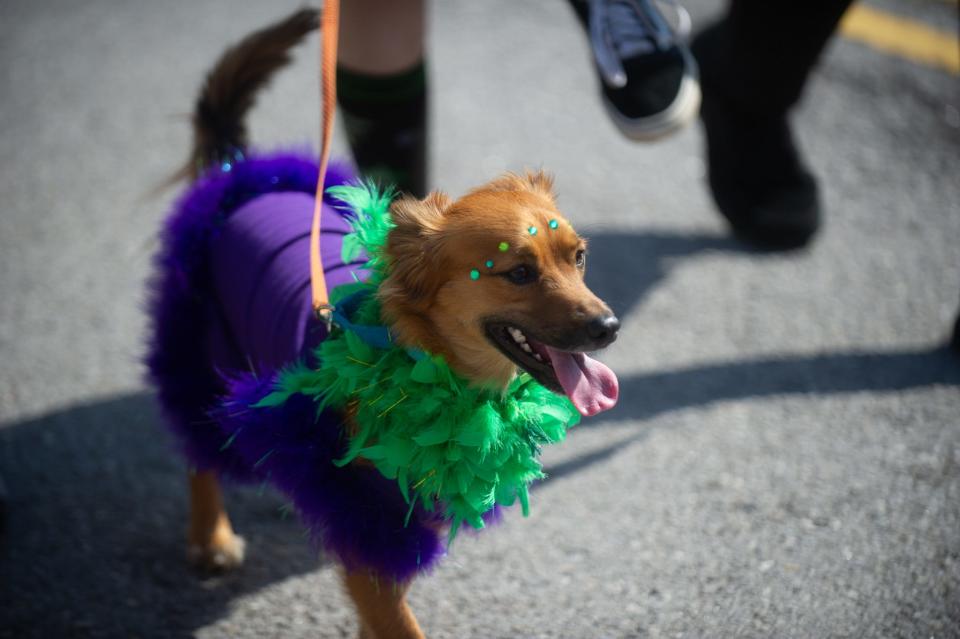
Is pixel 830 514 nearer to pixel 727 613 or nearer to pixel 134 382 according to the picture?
pixel 727 613

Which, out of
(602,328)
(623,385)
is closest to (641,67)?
(623,385)

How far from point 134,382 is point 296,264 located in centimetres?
139

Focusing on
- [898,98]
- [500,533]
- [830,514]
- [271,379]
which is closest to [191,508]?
[271,379]

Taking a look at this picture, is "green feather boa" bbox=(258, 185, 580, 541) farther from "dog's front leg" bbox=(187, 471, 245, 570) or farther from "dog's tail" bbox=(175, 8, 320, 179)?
"dog's tail" bbox=(175, 8, 320, 179)

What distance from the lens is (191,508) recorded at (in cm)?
260

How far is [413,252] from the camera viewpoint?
6.42 feet

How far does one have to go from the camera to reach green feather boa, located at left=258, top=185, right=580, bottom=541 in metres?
1.91

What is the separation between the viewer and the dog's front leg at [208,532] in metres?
2.54

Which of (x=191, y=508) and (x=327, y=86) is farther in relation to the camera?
(x=191, y=508)

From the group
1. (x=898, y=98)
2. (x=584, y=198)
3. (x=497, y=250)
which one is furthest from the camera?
(x=898, y=98)

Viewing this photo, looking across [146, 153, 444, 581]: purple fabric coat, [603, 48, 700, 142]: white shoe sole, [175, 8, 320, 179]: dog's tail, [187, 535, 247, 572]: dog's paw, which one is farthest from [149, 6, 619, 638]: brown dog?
[603, 48, 700, 142]: white shoe sole

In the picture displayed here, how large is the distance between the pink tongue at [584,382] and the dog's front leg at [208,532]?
46.2 inches

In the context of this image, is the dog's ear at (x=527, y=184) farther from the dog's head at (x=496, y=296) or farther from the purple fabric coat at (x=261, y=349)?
the purple fabric coat at (x=261, y=349)

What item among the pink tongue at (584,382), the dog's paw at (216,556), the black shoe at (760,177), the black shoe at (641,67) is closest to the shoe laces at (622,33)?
the black shoe at (641,67)
